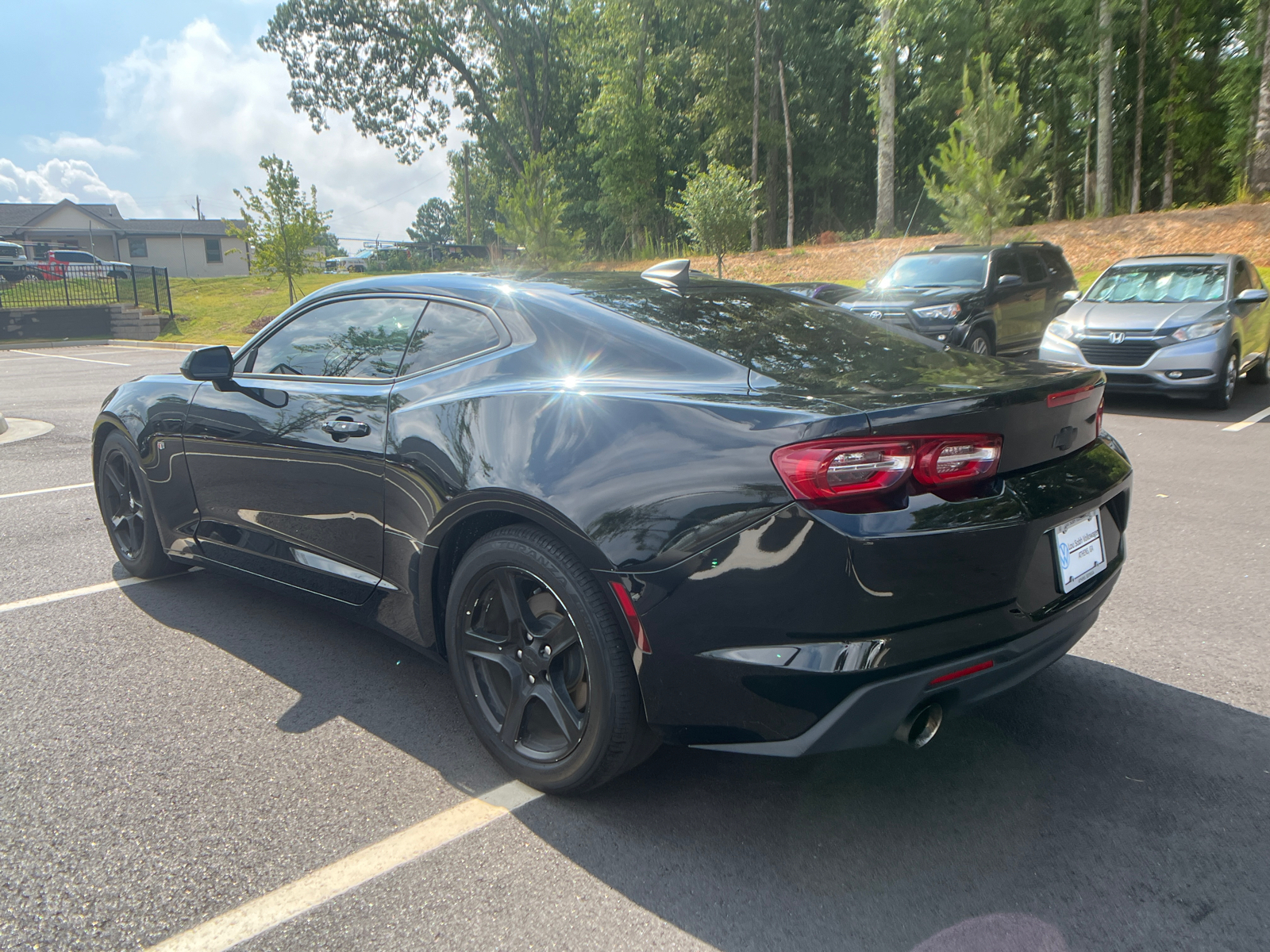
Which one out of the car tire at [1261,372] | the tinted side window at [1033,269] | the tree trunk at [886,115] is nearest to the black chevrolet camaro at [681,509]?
the car tire at [1261,372]

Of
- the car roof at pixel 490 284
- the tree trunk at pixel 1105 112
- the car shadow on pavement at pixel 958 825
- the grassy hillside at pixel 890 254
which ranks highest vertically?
the tree trunk at pixel 1105 112

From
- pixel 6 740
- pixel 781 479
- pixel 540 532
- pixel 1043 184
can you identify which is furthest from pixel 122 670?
pixel 1043 184

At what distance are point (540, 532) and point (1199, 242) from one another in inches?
915

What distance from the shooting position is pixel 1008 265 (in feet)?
41.7

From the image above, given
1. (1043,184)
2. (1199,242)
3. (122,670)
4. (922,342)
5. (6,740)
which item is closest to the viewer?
Answer: (6,740)

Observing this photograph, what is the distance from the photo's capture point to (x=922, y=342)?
10.9 feet

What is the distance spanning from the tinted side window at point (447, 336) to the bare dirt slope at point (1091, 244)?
19.5m

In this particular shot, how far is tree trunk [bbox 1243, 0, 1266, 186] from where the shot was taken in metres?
23.5

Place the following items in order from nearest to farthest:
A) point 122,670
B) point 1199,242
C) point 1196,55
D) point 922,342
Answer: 1. point 922,342
2. point 122,670
3. point 1199,242
4. point 1196,55

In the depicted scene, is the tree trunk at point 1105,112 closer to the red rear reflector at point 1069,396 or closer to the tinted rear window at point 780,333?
the tinted rear window at point 780,333

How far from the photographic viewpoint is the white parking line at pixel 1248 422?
8656 mm

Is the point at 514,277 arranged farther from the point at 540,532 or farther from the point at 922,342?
the point at 922,342

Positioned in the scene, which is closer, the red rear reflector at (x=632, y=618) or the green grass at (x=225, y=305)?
the red rear reflector at (x=632, y=618)

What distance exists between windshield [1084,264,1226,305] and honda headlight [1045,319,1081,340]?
2.14ft
